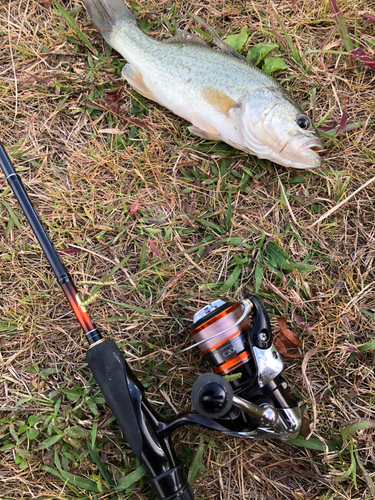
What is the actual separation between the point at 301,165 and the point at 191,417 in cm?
174

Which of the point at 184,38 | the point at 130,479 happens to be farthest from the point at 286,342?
the point at 184,38

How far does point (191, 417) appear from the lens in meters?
2.10

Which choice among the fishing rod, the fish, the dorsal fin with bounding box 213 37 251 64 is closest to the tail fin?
the fish

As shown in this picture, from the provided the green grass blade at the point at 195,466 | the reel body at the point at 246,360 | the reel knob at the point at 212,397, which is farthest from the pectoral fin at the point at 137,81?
the green grass blade at the point at 195,466

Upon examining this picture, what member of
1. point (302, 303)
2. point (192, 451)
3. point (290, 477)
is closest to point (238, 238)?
point (302, 303)

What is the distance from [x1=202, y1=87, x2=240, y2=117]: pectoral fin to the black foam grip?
5.54ft

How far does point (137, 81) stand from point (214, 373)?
6.83 ft

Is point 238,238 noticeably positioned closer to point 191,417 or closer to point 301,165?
point 301,165

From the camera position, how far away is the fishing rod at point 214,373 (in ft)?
6.74

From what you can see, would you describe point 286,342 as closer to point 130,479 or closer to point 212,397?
point 212,397

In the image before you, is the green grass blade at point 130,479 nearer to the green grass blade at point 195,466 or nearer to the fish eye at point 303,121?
the green grass blade at point 195,466

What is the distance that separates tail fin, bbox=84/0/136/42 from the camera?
2775mm

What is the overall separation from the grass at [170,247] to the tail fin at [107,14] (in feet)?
0.49

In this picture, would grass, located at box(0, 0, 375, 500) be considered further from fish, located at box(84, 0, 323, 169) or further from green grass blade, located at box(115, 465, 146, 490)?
fish, located at box(84, 0, 323, 169)
